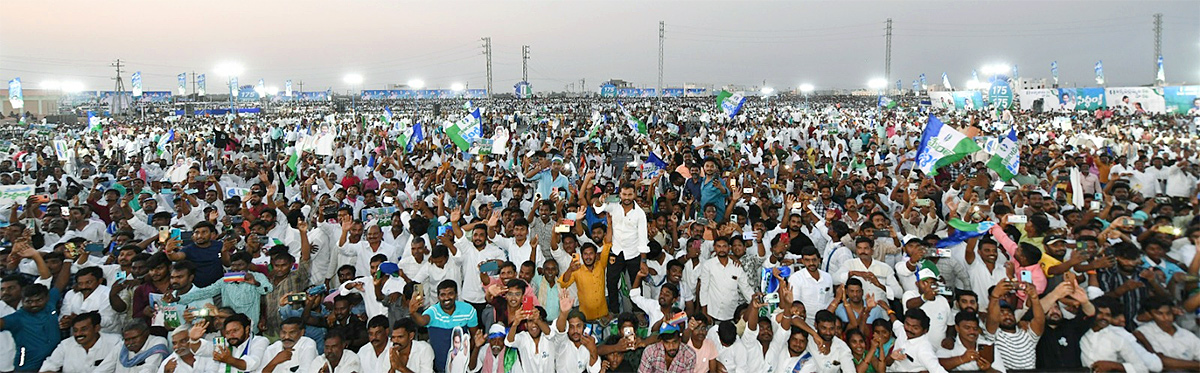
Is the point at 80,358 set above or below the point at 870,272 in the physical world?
below

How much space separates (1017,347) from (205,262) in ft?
20.0

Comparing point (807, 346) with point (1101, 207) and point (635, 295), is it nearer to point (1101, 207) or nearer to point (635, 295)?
point (635, 295)

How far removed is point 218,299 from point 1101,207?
26.7 feet

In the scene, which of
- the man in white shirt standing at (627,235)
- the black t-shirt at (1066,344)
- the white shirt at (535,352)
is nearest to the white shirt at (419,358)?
the white shirt at (535,352)

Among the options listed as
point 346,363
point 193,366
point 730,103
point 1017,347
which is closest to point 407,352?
point 346,363

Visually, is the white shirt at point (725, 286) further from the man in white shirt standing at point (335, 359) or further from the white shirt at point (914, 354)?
the man in white shirt standing at point (335, 359)

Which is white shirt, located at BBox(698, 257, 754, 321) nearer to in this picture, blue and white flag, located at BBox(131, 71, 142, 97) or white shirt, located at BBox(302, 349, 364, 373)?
white shirt, located at BBox(302, 349, 364, 373)

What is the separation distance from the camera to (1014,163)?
28.4 feet

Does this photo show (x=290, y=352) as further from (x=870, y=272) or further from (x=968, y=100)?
(x=968, y=100)

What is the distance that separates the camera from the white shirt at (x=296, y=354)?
4.39 m

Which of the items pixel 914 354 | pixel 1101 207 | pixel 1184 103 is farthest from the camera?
pixel 1184 103

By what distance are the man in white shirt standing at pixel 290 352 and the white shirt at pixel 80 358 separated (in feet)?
3.86

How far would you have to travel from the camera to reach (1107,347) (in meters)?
4.31

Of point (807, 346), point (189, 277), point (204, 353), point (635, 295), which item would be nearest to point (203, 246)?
point (189, 277)
